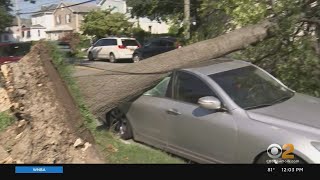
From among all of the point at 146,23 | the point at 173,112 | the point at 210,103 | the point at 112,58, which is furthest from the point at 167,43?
the point at 146,23

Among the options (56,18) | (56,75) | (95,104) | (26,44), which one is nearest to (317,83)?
(95,104)

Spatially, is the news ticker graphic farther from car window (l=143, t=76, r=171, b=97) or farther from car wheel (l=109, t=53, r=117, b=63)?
car wheel (l=109, t=53, r=117, b=63)

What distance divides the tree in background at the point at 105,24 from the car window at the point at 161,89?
130 feet

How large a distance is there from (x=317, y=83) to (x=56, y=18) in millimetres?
74522

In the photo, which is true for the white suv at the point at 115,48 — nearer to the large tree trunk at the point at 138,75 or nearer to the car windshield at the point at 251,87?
the large tree trunk at the point at 138,75

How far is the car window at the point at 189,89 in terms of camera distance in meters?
5.82

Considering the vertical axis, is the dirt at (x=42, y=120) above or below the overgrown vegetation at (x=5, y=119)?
above

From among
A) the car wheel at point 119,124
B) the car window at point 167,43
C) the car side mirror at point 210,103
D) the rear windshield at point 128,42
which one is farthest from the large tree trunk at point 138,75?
the rear windshield at point 128,42

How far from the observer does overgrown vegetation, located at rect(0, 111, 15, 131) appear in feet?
24.0

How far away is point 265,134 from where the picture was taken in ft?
16.2

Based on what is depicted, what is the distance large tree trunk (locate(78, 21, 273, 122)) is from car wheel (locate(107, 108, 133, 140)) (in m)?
0.16

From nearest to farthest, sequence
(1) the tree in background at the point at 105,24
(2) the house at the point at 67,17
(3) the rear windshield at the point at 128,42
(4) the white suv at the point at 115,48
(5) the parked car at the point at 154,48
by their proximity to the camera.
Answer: (5) the parked car at the point at 154,48 < (4) the white suv at the point at 115,48 < (3) the rear windshield at the point at 128,42 < (1) the tree in background at the point at 105,24 < (2) the house at the point at 67,17

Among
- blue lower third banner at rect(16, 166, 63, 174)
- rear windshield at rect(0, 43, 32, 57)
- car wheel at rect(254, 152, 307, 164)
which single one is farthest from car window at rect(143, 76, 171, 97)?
rear windshield at rect(0, 43, 32, 57)

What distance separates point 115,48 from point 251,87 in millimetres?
24896
